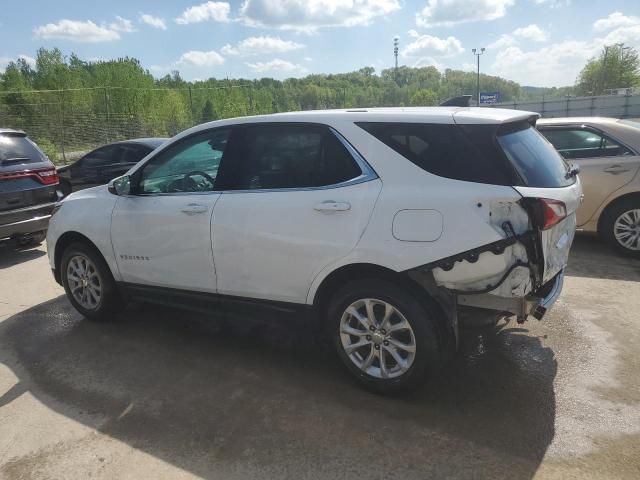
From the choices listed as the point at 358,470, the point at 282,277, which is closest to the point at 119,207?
the point at 282,277

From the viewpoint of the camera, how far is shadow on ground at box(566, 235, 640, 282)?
18.1 feet

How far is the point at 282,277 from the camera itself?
3.52m

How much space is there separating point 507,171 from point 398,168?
62cm

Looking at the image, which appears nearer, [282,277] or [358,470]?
[358,470]

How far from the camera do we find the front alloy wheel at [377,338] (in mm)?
3162

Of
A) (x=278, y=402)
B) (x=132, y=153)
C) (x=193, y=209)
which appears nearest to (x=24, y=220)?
(x=132, y=153)

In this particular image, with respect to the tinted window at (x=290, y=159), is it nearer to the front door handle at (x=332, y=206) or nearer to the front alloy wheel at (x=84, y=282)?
the front door handle at (x=332, y=206)

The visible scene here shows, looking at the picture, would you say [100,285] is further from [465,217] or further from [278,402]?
[465,217]

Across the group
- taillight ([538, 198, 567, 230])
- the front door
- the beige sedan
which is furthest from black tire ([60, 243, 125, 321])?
the beige sedan

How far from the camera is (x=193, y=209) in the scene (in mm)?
3846

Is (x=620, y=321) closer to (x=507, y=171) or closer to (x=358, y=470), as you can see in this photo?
(x=507, y=171)

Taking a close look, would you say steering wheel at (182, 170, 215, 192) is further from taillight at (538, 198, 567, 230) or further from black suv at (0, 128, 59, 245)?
black suv at (0, 128, 59, 245)

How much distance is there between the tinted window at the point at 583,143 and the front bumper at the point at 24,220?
22.9ft

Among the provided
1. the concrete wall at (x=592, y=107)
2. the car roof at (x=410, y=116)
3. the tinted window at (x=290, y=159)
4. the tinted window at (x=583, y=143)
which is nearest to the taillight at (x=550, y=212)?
the car roof at (x=410, y=116)
